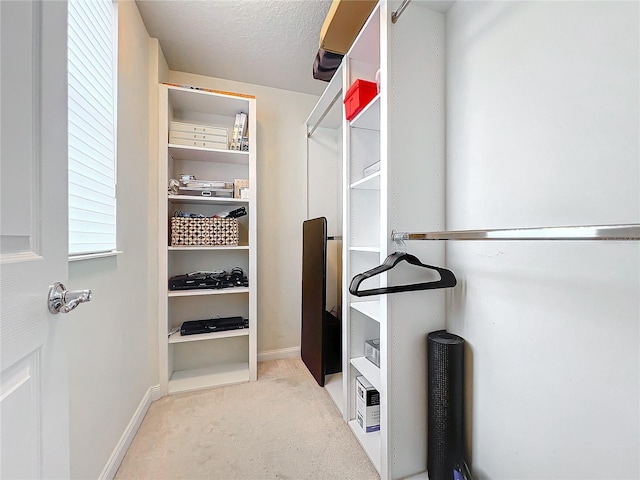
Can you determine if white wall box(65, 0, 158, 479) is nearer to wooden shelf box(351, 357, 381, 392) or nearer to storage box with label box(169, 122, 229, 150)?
storage box with label box(169, 122, 229, 150)

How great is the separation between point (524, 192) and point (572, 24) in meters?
0.57

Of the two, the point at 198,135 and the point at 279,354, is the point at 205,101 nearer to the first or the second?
the point at 198,135

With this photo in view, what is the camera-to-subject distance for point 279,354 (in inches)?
100

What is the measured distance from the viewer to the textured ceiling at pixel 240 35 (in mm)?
1640

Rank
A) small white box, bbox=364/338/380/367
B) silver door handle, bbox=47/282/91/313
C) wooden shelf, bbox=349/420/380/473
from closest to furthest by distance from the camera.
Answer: silver door handle, bbox=47/282/91/313 < wooden shelf, bbox=349/420/380/473 < small white box, bbox=364/338/380/367

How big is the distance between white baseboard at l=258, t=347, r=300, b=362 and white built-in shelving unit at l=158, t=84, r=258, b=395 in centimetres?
16

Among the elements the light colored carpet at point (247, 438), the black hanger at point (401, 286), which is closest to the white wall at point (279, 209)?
the light colored carpet at point (247, 438)

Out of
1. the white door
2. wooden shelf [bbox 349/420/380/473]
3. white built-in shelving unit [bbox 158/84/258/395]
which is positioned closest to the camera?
the white door

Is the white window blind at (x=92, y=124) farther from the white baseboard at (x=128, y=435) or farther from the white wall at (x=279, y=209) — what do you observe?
the white wall at (x=279, y=209)

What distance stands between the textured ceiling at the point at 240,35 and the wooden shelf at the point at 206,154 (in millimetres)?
758

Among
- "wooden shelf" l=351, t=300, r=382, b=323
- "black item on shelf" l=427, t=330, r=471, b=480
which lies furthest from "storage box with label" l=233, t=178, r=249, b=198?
"black item on shelf" l=427, t=330, r=471, b=480

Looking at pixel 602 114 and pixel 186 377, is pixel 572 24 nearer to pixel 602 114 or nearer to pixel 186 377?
pixel 602 114

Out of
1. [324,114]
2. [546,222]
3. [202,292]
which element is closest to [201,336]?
[202,292]

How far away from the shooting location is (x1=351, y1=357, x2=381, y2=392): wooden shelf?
1378 millimetres
